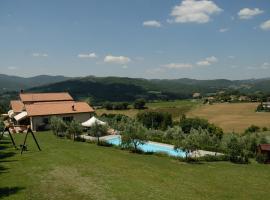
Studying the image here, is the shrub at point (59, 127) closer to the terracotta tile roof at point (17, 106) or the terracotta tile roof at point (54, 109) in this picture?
the terracotta tile roof at point (54, 109)

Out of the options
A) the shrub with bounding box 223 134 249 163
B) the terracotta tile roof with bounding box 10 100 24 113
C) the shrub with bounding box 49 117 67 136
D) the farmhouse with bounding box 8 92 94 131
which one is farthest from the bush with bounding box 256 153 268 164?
the terracotta tile roof with bounding box 10 100 24 113

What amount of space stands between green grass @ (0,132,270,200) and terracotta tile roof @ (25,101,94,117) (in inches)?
855

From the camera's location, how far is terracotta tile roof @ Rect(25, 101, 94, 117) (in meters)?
46.0

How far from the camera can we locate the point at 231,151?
29750 mm

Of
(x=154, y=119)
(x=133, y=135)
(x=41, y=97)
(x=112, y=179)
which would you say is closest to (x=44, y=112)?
(x=41, y=97)

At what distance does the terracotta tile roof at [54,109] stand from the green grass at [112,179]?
71.3ft

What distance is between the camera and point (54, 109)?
4806 centimetres

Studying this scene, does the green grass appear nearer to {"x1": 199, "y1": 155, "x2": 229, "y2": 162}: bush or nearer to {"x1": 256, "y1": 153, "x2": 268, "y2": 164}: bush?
{"x1": 199, "y1": 155, "x2": 229, "y2": 162}: bush

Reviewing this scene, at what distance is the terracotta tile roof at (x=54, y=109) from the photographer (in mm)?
45966

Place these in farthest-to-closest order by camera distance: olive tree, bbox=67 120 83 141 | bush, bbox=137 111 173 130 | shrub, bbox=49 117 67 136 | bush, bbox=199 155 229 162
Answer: bush, bbox=137 111 173 130
shrub, bbox=49 117 67 136
olive tree, bbox=67 120 83 141
bush, bbox=199 155 229 162

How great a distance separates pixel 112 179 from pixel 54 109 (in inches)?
1301

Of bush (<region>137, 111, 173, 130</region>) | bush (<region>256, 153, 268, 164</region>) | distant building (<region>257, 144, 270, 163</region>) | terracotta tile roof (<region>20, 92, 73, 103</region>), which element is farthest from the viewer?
bush (<region>137, 111, 173, 130</region>)

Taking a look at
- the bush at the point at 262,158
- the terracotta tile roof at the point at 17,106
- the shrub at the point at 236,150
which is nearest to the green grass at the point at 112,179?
the shrub at the point at 236,150

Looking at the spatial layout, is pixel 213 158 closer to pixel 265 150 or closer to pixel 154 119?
pixel 265 150
